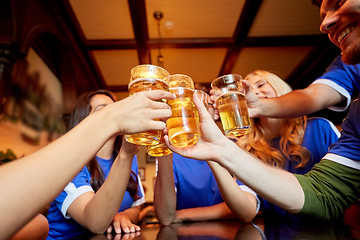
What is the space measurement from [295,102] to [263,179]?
845 mm

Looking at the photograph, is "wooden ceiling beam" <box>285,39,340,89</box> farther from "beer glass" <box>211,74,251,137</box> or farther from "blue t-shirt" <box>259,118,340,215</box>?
"beer glass" <box>211,74,251,137</box>

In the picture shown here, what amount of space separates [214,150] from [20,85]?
132 inches

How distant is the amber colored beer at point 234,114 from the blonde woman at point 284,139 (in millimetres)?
744

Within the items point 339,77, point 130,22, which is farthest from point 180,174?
point 130,22

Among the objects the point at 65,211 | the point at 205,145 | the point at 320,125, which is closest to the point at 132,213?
the point at 65,211

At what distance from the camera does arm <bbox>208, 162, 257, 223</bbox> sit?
108 centimetres

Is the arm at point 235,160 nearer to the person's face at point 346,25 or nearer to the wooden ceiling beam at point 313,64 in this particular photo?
the person's face at point 346,25

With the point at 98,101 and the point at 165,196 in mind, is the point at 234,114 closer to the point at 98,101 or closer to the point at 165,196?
the point at 165,196

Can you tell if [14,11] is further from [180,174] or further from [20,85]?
[180,174]

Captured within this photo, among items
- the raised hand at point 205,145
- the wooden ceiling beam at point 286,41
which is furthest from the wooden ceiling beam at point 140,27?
the raised hand at point 205,145

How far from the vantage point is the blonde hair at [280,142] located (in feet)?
5.25

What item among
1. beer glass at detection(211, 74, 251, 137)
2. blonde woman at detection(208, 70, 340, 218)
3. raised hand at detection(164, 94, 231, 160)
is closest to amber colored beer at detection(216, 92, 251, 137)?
beer glass at detection(211, 74, 251, 137)

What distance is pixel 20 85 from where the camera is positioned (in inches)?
127

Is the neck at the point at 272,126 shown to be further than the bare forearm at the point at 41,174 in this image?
Yes
